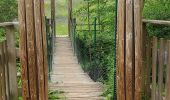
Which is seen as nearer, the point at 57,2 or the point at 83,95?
the point at 83,95

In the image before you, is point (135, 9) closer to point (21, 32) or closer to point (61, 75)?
point (21, 32)

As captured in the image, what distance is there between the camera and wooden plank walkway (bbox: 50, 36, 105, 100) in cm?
561

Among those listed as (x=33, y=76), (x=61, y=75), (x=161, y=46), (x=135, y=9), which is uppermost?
(x=135, y=9)

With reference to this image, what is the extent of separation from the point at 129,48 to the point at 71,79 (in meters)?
3.55

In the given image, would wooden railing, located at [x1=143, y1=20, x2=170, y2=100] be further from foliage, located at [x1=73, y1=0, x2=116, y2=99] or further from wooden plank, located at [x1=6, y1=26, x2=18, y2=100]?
foliage, located at [x1=73, y1=0, x2=116, y2=99]

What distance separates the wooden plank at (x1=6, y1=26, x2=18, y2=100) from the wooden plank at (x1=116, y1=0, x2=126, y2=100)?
978 millimetres

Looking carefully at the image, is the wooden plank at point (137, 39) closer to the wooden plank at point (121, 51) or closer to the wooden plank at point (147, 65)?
the wooden plank at point (121, 51)

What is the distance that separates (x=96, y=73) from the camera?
7582mm

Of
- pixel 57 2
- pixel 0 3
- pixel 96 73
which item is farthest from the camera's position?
pixel 57 2

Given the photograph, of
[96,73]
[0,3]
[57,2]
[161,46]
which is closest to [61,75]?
[96,73]

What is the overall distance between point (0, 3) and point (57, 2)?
21326 millimetres

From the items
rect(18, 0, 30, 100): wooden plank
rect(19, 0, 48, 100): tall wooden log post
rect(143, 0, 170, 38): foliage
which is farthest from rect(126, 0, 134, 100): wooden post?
rect(143, 0, 170, 38): foliage

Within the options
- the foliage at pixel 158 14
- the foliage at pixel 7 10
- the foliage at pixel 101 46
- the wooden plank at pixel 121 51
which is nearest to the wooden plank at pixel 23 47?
the wooden plank at pixel 121 51

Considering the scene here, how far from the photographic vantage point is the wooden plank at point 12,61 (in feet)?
12.7
